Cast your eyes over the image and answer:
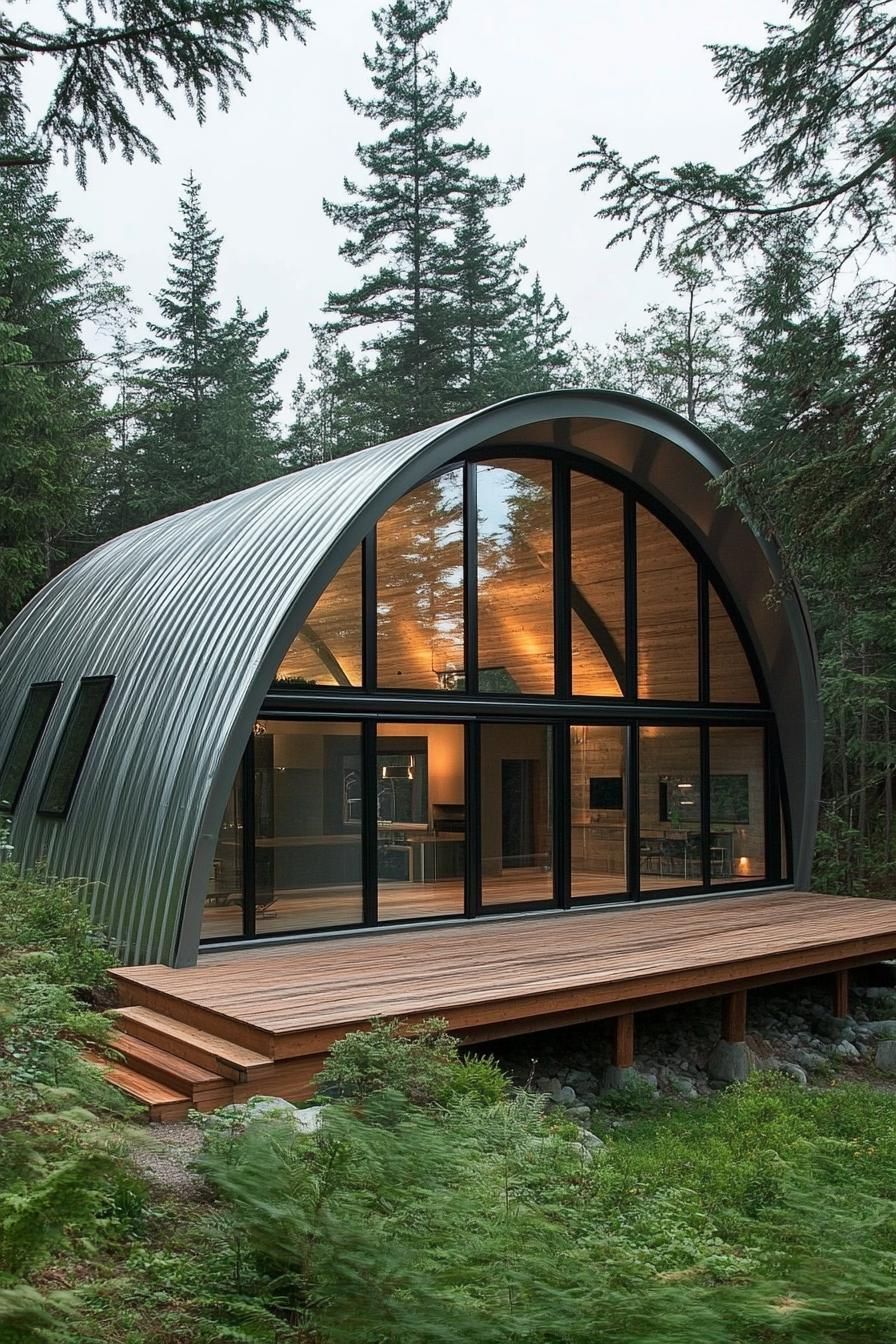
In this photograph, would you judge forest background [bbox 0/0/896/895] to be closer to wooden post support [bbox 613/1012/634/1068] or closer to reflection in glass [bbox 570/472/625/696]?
reflection in glass [bbox 570/472/625/696]

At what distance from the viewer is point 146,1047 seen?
21.8 ft

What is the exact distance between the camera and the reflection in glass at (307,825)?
8953mm

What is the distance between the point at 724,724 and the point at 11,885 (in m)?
7.59

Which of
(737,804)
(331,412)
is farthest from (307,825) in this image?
(331,412)

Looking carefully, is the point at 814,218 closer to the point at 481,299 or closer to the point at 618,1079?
the point at 618,1079

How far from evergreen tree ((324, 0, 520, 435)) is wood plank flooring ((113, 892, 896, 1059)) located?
16.8 metres

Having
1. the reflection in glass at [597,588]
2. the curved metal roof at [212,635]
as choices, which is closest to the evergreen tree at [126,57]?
the curved metal roof at [212,635]

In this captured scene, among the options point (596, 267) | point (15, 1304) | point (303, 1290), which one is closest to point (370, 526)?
point (303, 1290)

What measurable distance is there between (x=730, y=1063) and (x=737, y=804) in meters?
4.41

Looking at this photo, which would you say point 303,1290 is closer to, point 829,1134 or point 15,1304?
point 15,1304

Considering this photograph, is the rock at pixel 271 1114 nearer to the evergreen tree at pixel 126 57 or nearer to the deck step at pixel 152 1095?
the deck step at pixel 152 1095

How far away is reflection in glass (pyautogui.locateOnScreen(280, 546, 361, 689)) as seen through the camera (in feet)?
29.7

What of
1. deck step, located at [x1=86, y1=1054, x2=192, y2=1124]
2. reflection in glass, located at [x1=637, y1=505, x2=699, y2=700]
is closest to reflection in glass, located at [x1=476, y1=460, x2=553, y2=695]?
reflection in glass, located at [x1=637, y1=505, x2=699, y2=700]

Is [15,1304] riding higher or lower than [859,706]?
lower
